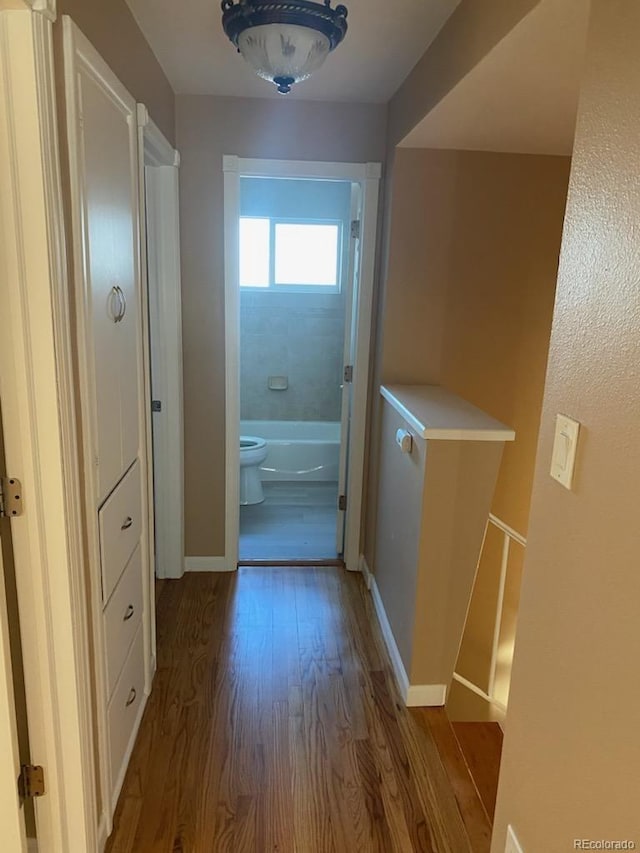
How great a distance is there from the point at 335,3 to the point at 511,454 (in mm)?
2056

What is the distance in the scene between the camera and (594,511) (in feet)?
3.40

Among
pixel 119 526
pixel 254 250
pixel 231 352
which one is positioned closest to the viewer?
pixel 119 526

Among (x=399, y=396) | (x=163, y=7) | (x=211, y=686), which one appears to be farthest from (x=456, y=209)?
(x=211, y=686)

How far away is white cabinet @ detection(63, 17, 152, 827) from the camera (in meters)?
1.43

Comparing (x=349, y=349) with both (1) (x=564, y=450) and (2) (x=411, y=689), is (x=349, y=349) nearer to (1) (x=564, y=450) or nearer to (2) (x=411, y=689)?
(2) (x=411, y=689)

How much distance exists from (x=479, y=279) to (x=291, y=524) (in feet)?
6.92

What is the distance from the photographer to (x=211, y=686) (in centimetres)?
238

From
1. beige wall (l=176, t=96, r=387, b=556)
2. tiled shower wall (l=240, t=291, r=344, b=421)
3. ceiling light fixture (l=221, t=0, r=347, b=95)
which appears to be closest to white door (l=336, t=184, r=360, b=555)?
beige wall (l=176, t=96, r=387, b=556)

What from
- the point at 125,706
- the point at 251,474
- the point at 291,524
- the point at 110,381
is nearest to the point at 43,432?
the point at 110,381

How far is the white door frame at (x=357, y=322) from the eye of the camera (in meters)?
2.93

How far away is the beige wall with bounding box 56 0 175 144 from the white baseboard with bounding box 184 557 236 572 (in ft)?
6.89

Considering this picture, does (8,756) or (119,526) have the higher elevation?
(119,526)

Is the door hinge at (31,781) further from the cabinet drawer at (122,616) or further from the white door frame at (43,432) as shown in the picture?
the cabinet drawer at (122,616)

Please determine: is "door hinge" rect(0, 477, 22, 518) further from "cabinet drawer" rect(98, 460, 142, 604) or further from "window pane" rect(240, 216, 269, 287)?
"window pane" rect(240, 216, 269, 287)
